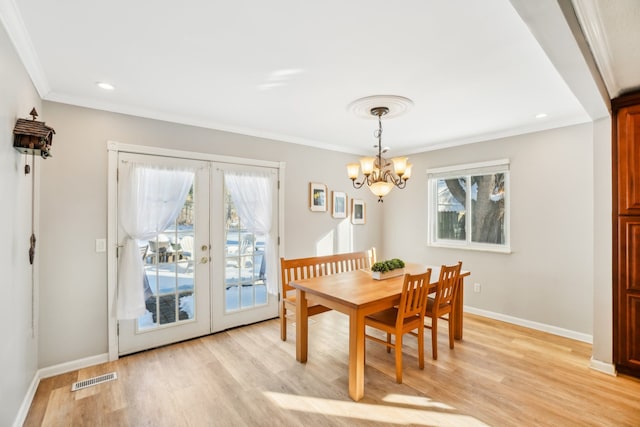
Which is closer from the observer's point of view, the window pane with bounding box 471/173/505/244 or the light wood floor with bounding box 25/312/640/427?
the light wood floor with bounding box 25/312/640/427

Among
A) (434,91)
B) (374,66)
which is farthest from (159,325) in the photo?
(434,91)

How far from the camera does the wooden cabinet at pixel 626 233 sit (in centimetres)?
252

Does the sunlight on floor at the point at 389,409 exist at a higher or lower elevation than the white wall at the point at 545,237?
lower

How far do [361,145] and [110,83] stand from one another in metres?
3.25

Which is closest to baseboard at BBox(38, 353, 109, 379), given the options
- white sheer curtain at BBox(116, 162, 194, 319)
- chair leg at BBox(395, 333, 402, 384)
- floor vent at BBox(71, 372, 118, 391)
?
floor vent at BBox(71, 372, 118, 391)

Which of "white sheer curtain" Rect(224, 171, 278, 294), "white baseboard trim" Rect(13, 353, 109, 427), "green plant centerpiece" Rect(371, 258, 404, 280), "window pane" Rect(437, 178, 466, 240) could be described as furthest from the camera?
"window pane" Rect(437, 178, 466, 240)

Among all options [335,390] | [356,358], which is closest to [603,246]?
[356,358]

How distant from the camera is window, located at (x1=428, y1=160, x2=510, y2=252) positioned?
13.1ft

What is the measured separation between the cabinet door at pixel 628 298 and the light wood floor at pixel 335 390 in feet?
0.64

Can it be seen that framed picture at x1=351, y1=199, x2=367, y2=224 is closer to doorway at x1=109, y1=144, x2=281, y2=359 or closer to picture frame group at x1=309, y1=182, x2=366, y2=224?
picture frame group at x1=309, y1=182, x2=366, y2=224

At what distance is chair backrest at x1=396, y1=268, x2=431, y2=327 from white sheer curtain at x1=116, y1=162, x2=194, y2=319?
245 centimetres

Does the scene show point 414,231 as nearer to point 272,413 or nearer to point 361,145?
point 361,145

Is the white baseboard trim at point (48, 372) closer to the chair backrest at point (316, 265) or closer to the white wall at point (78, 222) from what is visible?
the white wall at point (78, 222)

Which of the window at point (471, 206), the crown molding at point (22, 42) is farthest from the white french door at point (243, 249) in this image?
the window at point (471, 206)
